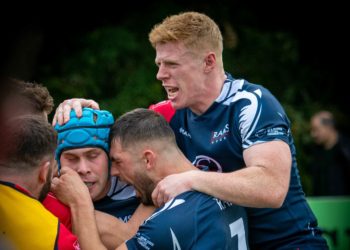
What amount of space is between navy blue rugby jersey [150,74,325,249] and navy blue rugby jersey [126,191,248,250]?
555mm

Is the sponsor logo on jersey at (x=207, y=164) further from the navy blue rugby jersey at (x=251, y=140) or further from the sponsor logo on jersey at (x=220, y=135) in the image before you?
the sponsor logo on jersey at (x=220, y=135)

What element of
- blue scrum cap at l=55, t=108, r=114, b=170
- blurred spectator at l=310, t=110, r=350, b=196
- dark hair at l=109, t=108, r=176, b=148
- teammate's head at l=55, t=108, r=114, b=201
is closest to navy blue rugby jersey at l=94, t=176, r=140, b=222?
teammate's head at l=55, t=108, r=114, b=201

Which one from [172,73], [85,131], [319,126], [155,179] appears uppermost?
[172,73]

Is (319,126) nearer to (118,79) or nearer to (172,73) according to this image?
(118,79)

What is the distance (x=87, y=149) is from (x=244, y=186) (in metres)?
0.98

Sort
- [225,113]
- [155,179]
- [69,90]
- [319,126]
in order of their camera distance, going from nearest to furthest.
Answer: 1. [155,179]
2. [225,113]
3. [319,126]
4. [69,90]

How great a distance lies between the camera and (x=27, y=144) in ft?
11.3

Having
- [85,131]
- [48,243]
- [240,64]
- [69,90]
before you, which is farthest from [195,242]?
[240,64]

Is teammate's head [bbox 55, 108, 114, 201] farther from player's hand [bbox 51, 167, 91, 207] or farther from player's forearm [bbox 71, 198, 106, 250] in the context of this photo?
player's forearm [bbox 71, 198, 106, 250]

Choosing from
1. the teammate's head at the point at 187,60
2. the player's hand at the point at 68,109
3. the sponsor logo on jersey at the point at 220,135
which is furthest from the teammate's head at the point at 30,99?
the sponsor logo on jersey at the point at 220,135

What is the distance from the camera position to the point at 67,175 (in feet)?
13.3

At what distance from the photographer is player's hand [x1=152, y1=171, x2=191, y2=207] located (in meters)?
3.76

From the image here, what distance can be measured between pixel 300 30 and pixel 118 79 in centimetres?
286

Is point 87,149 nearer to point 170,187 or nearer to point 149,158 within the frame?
point 149,158
